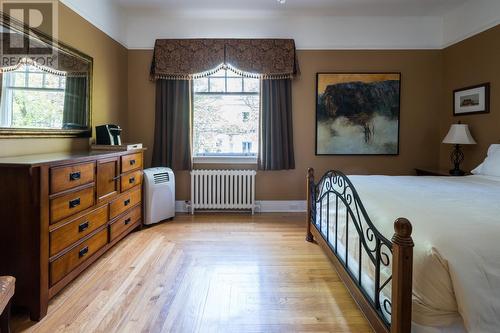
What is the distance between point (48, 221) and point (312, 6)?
383 cm

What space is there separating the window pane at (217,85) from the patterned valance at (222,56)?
24 cm

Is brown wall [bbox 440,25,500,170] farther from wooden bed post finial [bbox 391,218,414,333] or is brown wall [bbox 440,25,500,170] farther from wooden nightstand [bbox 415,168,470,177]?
wooden bed post finial [bbox 391,218,414,333]

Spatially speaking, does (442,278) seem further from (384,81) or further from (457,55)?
(457,55)

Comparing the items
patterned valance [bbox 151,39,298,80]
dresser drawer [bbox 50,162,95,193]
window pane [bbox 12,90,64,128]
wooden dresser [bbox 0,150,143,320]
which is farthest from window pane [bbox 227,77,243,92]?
dresser drawer [bbox 50,162,95,193]

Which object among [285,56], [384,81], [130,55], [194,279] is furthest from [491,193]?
[130,55]

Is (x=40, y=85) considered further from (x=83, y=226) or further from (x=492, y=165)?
(x=492, y=165)

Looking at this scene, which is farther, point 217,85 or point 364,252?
point 217,85

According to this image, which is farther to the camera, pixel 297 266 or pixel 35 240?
pixel 297 266

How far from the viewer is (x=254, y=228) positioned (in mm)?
3820

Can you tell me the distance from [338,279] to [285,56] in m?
3.05

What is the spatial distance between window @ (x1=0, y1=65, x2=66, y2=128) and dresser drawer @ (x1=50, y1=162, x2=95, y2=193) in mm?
583

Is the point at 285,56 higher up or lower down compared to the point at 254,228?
higher up

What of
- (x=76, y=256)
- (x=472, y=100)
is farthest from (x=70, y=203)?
(x=472, y=100)

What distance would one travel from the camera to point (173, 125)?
14.4 feet
